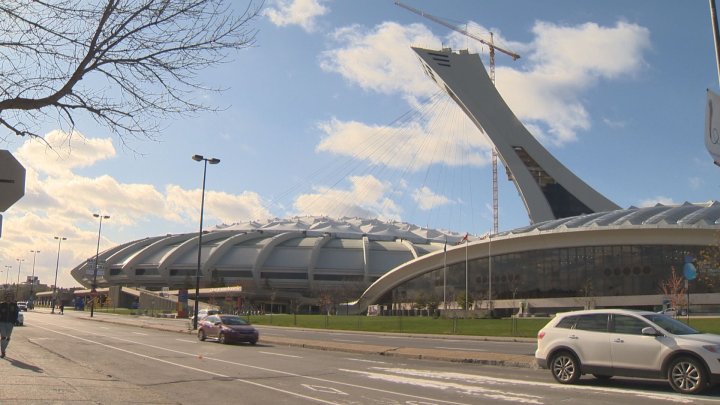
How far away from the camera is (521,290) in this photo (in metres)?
74.0

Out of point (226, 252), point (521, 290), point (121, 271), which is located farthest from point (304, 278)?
point (521, 290)

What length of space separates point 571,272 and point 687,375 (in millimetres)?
61120

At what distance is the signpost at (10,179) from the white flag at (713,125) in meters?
9.88

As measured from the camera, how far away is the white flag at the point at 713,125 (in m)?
9.38

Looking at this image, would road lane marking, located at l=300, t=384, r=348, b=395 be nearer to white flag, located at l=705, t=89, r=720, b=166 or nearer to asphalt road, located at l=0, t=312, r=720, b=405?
asphalt road, located at l=0, t=312, r=720, b=405

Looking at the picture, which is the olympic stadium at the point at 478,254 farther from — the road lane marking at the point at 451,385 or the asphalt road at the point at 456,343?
the road lane marking at the point at 451,385

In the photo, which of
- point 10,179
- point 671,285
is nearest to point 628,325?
point 10,179

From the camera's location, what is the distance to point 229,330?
27.2 m

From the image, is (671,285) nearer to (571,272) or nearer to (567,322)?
(571,272)

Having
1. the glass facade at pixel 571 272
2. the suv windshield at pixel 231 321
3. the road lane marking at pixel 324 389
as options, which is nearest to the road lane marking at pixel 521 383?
the road lane marking at pixel 324 389

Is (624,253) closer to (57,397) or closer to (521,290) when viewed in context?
(521,290)

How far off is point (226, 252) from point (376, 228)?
146ft

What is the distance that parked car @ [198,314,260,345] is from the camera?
27.1 m

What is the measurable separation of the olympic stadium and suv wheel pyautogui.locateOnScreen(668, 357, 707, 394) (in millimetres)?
32325
